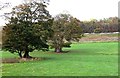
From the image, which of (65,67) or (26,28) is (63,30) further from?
(65,67)

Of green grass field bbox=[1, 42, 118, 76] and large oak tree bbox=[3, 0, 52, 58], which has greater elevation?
large oak tree bbox=[3, 0, 52, 58]

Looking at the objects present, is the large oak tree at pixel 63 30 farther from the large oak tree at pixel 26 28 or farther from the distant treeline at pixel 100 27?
the distant treeline at pixel 100 27

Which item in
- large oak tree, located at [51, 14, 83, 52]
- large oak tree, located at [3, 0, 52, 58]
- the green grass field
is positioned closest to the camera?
the green grass field

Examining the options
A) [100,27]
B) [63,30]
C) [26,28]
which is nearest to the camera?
[26,28]

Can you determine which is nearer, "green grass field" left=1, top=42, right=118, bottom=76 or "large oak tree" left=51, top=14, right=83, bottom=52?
"green grass field" left=1, top=42, right=118, bottom=76

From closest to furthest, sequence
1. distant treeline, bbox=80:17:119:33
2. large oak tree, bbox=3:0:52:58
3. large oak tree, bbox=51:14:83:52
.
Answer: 1. large oak tree, bbox=3:0:52:58
2. large oak tree, bbox=51:14:83:52
3. distant treeline, bbox=80:17:119:33

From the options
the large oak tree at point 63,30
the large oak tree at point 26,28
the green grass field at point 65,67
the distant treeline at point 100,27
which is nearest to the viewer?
the green grass field at point 65,67

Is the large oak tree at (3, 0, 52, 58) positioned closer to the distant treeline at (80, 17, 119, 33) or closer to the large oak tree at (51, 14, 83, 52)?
the large oak tree at (51, 14, 83, 52)

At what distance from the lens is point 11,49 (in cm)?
2800

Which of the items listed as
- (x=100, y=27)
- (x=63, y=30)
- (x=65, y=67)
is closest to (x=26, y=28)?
(x=65, y=67)

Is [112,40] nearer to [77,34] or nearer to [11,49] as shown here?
[77,34]

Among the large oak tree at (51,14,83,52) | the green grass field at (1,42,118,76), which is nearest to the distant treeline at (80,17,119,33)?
the large oak tree at (51,14,83,52)

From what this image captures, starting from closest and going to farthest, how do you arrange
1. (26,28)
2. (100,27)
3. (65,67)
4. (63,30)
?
1. (65,67)
2. (26,28)
3. (63,30)
4. (100,27)

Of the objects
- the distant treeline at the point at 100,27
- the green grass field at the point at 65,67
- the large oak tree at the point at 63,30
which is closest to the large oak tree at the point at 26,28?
the green grass field at the point at 65,67
